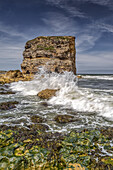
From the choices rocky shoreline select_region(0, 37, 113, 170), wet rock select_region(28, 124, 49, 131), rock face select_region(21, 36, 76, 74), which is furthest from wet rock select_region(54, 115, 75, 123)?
rock face select_region(21, 36, 76, 74)

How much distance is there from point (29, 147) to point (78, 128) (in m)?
2.00

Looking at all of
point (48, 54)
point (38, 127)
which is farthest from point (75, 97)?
point (48, 54)

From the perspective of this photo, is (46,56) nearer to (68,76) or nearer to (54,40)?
(54,40)

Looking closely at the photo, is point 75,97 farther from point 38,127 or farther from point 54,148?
point 54,148

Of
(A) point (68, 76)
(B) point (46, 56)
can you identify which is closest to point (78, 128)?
(A) point (68, 76)

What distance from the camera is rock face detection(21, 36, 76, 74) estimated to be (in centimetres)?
3803

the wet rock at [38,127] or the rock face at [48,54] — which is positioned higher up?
the rock face at [48,54]

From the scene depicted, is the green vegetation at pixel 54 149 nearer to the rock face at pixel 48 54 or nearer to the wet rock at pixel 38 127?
the wet rock at pixel 38 127

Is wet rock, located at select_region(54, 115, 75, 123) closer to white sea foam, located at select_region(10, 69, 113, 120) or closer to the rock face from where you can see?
white sea foam, located at select_region(10, 69, 113, 120)

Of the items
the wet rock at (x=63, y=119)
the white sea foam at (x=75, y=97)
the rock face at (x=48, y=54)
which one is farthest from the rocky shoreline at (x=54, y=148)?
the rock face at (x=48, y=54)

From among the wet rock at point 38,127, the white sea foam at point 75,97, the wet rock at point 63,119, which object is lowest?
the wet rock at point 63,119

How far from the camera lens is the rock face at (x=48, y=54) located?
125ft

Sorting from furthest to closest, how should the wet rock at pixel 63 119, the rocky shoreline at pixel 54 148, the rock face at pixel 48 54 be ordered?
the rock face at pixel 48 54 → the wet rock at pixel 63 119 → the rocky shoreline at pixel 54 148

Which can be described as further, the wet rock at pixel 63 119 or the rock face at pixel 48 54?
the rock face at pixel 48 54
